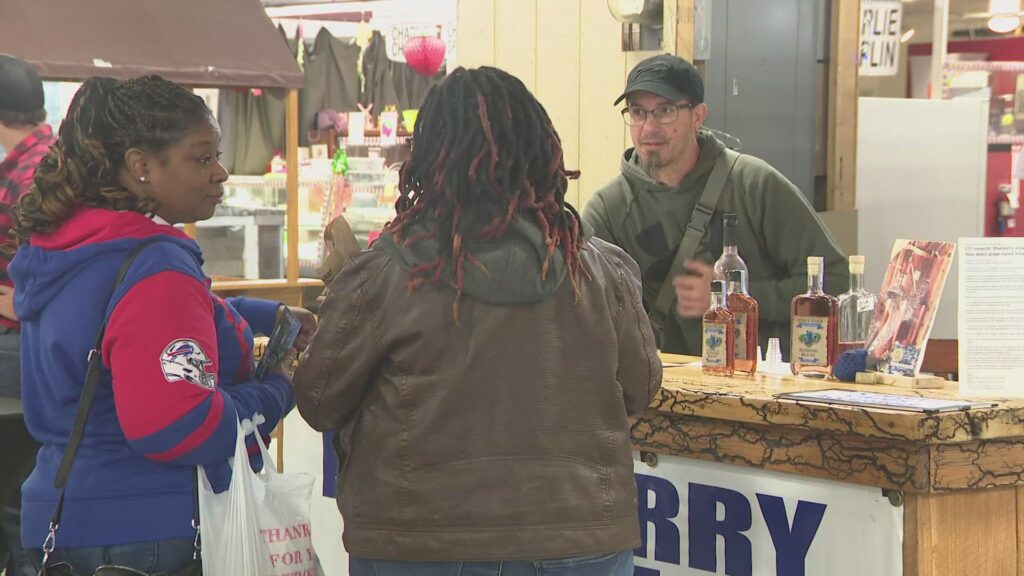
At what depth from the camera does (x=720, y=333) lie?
2.84 meters

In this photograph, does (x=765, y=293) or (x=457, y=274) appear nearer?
(x=457, y=274)

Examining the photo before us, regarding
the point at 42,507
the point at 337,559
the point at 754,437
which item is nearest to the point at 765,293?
the point at 754,437

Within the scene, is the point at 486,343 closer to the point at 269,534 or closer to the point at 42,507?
the point at 269,534

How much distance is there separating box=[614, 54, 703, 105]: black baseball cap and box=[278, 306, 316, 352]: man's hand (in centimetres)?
162

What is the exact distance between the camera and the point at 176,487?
6.70 ft

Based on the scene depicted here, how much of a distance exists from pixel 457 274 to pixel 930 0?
1126cm

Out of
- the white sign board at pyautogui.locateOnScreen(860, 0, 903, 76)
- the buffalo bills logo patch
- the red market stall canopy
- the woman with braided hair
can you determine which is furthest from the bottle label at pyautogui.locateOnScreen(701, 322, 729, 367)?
the red market stall canopy

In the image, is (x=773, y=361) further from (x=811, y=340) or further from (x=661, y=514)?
(x=661, y=514)

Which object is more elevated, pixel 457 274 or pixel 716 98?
pixel 716 98

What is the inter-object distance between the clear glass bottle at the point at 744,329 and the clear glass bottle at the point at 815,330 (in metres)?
0.09

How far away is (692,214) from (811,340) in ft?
3.58

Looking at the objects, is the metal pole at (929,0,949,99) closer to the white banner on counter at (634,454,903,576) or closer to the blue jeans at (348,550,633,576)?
the white banner on counter at (634,454,903,576)

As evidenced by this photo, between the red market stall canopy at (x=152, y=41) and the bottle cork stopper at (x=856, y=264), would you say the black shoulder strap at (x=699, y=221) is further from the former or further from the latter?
the red market stall canopy at (x=152, y=41)

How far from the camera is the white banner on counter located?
2406mm
